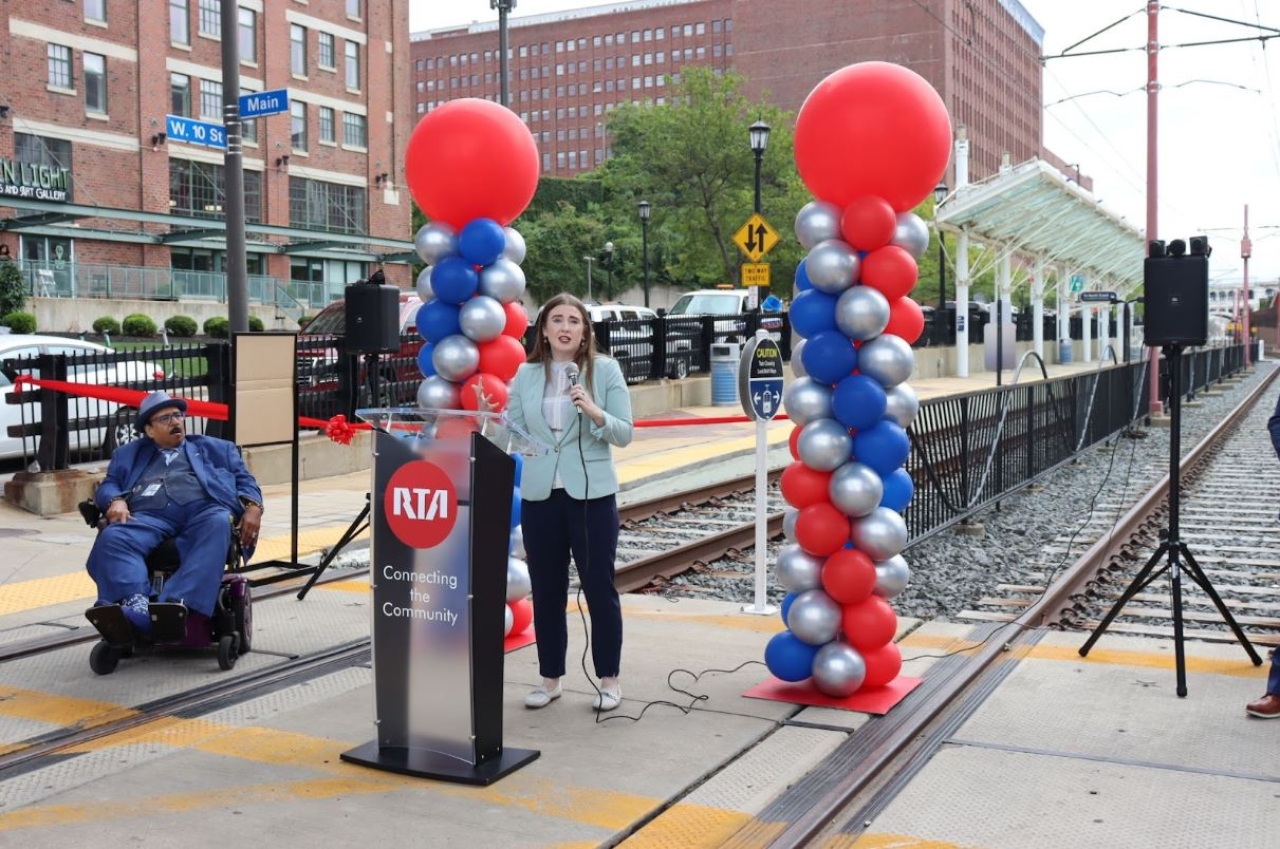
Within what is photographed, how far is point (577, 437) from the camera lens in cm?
588

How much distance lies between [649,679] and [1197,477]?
1343cm

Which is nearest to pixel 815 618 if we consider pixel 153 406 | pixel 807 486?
pixel 807 486

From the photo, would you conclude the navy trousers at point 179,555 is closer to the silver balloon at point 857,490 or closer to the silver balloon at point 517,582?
the silver balloon at point 517,582

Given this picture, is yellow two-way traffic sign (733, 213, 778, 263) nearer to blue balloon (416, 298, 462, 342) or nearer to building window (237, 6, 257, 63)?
blue balloon (416, 298, 462, 342)

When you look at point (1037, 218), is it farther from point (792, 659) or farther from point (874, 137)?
point (792, 659)

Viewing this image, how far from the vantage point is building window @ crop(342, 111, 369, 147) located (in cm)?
5478

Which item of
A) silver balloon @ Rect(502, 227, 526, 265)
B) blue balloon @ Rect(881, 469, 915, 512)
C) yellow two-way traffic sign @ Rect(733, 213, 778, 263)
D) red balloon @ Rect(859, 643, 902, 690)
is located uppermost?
yellow two-way traffic sign @ Rect(733, 213, 778, 263)

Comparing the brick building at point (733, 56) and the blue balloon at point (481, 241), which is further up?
the brick building at point (733, 56)

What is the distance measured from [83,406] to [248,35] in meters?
40.3

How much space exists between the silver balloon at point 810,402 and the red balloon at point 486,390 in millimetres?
1860

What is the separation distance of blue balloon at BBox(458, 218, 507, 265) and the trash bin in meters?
18.2

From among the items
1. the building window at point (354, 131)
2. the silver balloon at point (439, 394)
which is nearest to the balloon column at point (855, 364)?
the silver balloon at point (439, 394)

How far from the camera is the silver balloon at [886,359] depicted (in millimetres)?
6254

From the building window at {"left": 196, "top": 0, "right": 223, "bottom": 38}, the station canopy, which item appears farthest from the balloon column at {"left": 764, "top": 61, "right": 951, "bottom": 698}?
the building window at {"left": 196, "top": 0, "right": 223, "bottom": 38}
